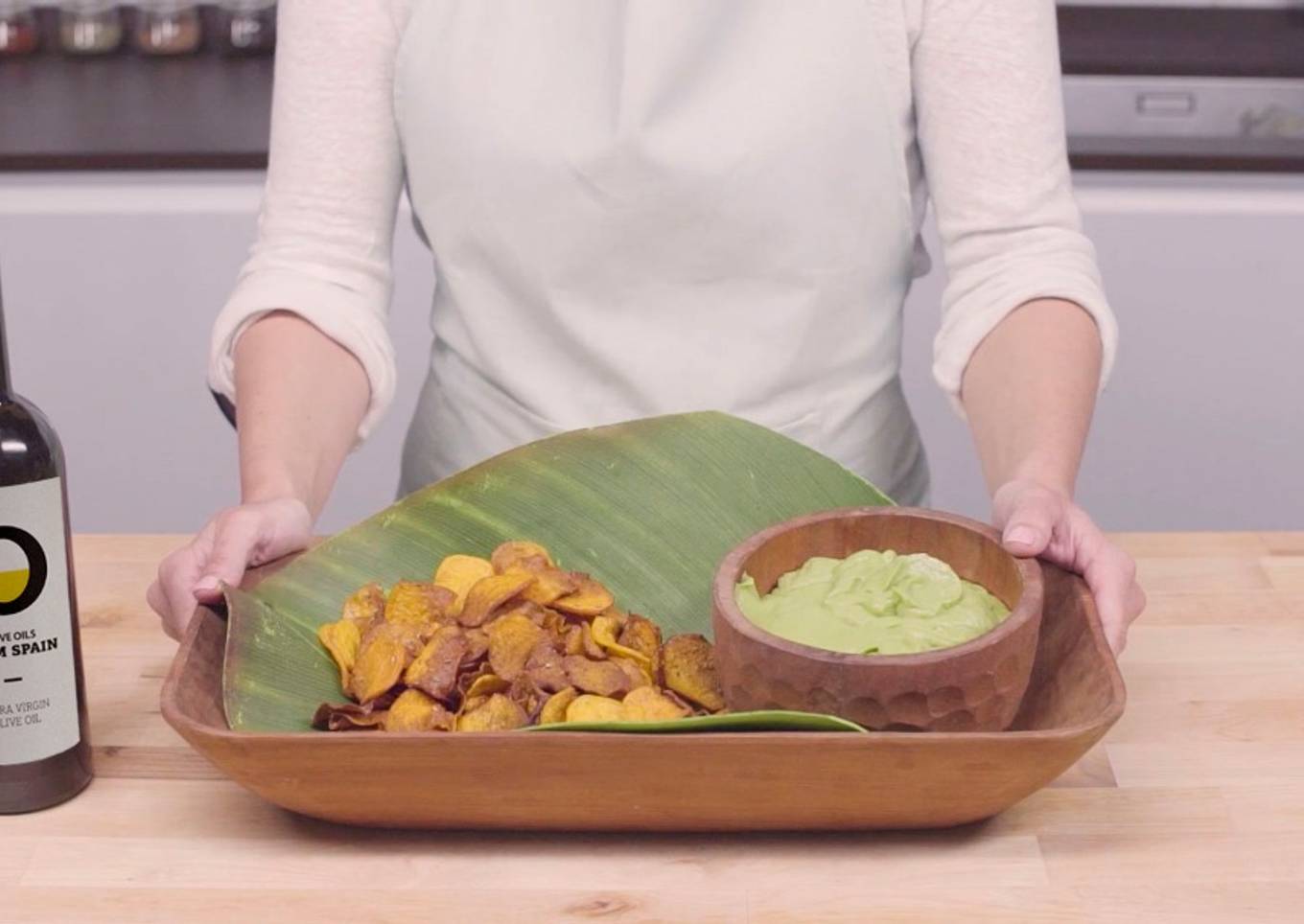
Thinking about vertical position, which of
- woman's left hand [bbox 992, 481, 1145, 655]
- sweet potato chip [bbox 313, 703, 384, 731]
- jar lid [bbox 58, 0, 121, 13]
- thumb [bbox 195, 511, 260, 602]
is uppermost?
woman's left hand [bbox 992, 481, 1145, 655]

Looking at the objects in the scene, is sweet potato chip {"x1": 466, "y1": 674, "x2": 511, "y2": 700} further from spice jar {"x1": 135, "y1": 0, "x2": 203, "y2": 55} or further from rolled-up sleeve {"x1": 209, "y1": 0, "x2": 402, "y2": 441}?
spice jar {"x1": 135, "y1": 0, "x2": 203, "y2": 55}

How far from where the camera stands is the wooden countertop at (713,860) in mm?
850

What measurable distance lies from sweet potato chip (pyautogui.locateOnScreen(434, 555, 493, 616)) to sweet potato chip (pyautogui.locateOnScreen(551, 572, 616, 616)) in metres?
0.06

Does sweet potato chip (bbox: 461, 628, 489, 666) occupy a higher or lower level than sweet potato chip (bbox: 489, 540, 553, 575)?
higher

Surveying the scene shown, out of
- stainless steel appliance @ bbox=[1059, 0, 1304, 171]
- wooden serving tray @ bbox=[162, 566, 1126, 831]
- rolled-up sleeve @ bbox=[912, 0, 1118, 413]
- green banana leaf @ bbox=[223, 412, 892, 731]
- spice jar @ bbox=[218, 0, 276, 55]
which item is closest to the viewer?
wooden serving tray @ bbox=[162, 566, 1126, 831]

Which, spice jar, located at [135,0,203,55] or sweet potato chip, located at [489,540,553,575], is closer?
sweet potato chip, located at [489,540,553,575]

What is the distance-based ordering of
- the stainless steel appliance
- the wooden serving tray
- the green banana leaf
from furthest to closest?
the stainless steel appliance → the green banana leaf → the wooden serving tray

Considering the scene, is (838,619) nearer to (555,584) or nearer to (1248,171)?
(555,584)

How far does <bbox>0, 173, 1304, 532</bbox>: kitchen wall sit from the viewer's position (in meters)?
2.21

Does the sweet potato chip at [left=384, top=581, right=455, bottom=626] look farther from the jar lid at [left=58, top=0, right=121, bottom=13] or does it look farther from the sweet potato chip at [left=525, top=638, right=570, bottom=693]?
the jar lid at [left=58, top=0, right=121, bottom=13]

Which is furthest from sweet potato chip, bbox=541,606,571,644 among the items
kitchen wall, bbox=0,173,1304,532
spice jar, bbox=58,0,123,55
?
spice jar, bbox=58,0,123,55

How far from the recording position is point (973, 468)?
7.54 feet

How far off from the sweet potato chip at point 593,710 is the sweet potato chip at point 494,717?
0.03 metres

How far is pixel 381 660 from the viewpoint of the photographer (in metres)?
0.92
